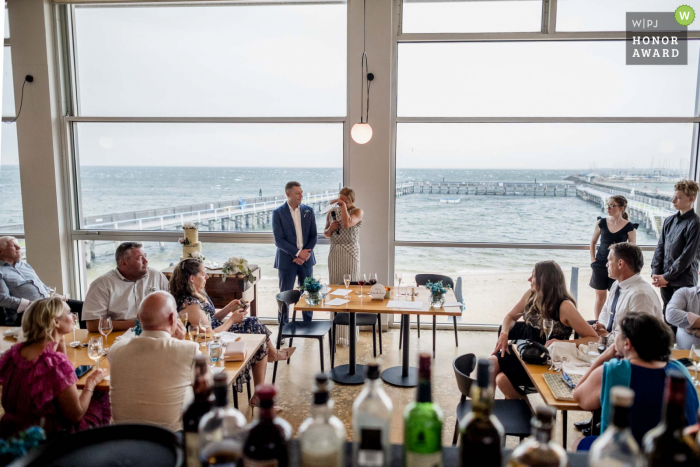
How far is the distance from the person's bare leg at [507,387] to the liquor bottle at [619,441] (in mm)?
2448

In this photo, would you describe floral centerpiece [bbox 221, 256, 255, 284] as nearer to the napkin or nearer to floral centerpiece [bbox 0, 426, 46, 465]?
the napkin

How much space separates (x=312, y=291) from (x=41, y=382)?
235 cm

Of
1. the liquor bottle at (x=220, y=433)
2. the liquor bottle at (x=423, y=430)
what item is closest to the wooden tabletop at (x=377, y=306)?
the liquor bottle at (x=423, y=430)

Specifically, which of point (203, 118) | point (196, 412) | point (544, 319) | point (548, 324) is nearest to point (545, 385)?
point (548, 324)

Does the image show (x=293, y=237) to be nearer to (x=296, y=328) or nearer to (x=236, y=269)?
(x=236, y=269)

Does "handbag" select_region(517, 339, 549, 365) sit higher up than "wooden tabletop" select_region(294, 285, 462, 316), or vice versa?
"handbag" select_region(517, 339, 549, 365)

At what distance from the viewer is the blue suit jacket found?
5.58 meters

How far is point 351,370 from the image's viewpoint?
4.61m

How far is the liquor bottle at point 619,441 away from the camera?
34.1 inches

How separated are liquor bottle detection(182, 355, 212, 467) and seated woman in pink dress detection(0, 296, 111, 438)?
159cm

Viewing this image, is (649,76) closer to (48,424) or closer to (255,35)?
(255,35)

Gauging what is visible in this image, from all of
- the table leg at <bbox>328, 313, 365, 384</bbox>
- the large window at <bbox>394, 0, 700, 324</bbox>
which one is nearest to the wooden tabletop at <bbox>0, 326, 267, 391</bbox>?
the table leg at <bbox>328, 313, 365, 384</bbox>

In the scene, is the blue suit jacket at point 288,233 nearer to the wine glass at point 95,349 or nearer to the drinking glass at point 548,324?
the wine glass at point 95,349

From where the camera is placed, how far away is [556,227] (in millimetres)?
6000
